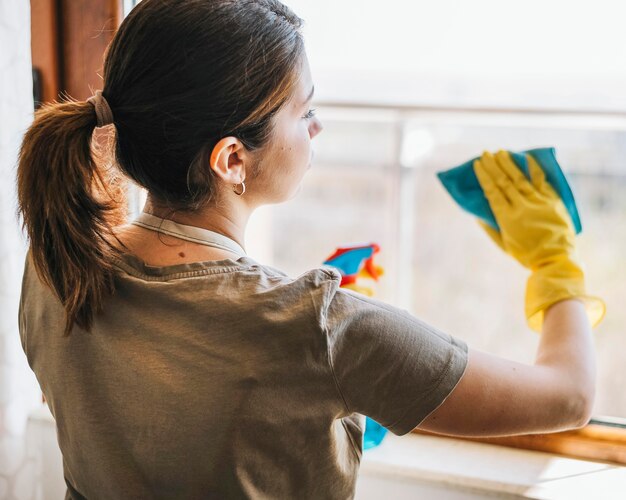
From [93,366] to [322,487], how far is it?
0.28 metres

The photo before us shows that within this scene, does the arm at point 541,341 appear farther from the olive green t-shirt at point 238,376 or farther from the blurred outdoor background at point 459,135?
the blurred outdoor background at point 459,135

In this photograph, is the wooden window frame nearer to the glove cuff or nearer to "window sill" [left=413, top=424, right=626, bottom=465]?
"window sill" [left=413, top=424, right=626, bottom=465]

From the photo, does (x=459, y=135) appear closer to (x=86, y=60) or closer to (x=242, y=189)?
(x=242, y=189)

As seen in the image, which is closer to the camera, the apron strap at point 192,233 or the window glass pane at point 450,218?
the apron strap at point 192,233

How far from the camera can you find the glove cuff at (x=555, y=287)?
901 mm

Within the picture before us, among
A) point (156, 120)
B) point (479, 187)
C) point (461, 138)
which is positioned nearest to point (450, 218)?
point (461, 138)

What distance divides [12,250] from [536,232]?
2.73 feet

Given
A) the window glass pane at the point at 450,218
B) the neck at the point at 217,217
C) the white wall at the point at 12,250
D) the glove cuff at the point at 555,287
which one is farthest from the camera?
the window glass pane at the point at 450,218

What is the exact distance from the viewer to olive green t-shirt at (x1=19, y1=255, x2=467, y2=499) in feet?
2.15

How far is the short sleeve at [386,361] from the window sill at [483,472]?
39cm

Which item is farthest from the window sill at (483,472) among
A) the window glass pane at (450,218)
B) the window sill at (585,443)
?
the window glass pane at (450,218)

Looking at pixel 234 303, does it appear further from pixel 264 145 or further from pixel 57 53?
pixel 57 53

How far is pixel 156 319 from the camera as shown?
0.68 meters

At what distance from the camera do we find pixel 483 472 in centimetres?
104
